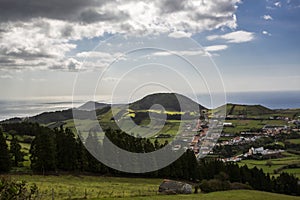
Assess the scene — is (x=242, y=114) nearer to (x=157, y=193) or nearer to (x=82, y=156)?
(x=82, y=156)

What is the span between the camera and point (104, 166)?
156ft

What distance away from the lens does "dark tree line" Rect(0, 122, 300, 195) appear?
145ft

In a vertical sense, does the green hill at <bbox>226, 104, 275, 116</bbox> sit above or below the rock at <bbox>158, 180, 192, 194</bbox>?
above

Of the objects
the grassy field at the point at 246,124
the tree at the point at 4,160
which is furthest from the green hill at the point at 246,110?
the tree at the point at 4,160

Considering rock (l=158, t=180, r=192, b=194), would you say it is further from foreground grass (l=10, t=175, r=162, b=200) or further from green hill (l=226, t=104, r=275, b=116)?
green hill (l=226, t=104, r=275, b=116)

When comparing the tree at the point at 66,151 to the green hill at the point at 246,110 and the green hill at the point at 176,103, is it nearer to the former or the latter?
the green hill at the point at 176,103

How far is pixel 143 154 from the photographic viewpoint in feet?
171

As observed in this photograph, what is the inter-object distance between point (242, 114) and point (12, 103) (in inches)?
4799

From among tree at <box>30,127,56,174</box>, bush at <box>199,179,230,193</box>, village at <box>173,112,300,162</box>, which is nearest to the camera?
bush at <box>199,179,230,193</box>

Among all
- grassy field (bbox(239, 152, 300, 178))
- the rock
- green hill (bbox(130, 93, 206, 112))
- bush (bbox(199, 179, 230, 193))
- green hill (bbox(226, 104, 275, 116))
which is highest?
green hill (bbox(226, 104, 275, 116))

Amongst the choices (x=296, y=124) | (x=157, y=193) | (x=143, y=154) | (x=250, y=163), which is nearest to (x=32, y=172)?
(x=143, y=154)

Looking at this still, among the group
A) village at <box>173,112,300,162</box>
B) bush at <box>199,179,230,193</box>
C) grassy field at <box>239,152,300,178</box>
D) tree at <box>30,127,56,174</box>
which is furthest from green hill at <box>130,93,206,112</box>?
grassy field at <box>239,152,300,178</box>

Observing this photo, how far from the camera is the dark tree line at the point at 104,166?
44281mm

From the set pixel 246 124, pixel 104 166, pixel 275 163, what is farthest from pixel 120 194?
pixel 246 124
